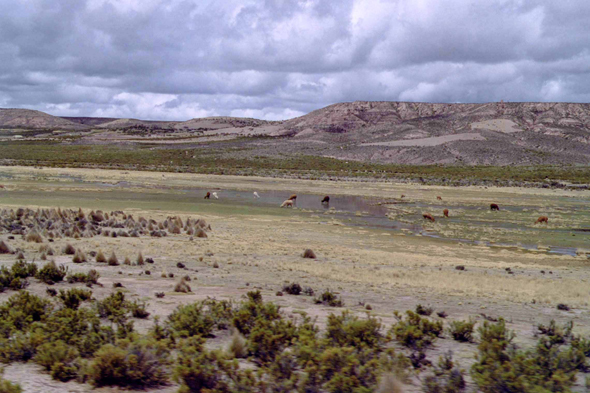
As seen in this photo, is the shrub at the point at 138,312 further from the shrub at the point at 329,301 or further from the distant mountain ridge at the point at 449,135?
the distant mountain ridge at the point at 449,135

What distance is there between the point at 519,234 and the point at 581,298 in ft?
51.5

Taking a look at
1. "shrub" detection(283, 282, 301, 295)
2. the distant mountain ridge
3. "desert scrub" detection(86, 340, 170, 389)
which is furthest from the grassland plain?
"desert scrub" detection(86, 340, 170, 389)

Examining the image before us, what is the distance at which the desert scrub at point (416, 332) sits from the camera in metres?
8.15

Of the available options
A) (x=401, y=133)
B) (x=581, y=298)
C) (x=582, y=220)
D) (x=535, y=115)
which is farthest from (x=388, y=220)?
(x=535, y=115)

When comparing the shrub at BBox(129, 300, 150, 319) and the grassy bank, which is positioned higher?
the grassy bank

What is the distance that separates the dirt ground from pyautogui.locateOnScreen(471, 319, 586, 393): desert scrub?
347mm

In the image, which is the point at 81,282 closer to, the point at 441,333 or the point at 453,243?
the point at 441,333

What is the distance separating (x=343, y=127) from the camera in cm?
18238

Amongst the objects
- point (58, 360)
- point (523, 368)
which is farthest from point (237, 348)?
point (523, 368)

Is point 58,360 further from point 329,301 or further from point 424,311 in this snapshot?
point 424,311

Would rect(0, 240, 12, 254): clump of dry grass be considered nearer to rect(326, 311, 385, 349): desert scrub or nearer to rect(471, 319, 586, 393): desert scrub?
rect(326, 311, 385, 349): desert scrub

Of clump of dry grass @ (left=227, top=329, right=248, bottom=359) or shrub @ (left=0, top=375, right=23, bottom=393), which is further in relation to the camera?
clump of dry grass @ (left=227, top=329, right=248, bottom=359)

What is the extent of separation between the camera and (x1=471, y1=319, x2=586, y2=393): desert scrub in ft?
20.7

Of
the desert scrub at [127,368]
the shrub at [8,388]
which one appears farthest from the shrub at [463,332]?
the shrub at [8,388]
